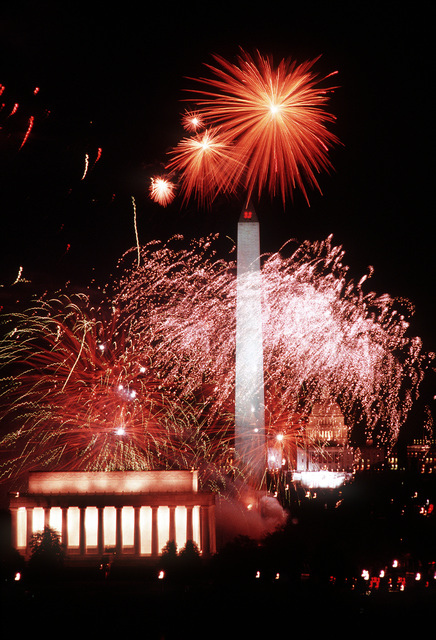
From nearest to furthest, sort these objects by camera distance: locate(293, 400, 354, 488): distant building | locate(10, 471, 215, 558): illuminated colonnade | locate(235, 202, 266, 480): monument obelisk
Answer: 1. locate(235, 202, 266, 480): monument obelisk
2. locate(10, 471, 215, 558): illuminated colonnade
3. locate(293, 400, 354, 488): distant building

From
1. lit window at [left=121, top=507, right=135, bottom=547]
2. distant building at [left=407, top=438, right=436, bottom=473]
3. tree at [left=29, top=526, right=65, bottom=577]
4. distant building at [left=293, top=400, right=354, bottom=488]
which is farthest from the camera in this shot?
distant building at [left=293, top=400, right=354, bottom=488]

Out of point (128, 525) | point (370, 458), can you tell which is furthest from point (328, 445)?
point (128, 525)

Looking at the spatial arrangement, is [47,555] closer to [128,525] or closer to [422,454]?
[128,525]

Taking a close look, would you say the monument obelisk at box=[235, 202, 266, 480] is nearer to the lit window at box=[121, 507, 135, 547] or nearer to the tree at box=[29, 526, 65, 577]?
the lit window at box=[121, 507, 135, 547]

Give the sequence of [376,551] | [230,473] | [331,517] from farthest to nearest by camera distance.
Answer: [230,473]
[331,517]
[376,551]

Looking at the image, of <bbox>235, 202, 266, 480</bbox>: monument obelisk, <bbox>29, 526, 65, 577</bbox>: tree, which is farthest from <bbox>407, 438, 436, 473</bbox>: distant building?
<bbox>29, 526, 65, 577</bbox>: tree

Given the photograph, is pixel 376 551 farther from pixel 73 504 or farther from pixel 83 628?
pixel 83 628

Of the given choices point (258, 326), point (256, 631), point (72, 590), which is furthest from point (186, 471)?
point (256, 631)
